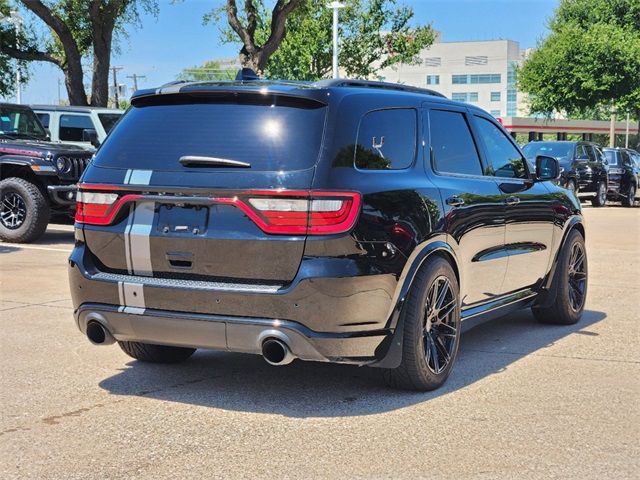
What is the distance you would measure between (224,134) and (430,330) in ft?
5.44

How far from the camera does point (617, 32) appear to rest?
39656 mm

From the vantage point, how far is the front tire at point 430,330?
16.9ft

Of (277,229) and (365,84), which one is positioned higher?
(365,84)

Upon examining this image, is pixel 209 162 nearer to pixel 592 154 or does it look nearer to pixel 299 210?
pixel 299 210

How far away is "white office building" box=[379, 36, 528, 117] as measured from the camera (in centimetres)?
13825

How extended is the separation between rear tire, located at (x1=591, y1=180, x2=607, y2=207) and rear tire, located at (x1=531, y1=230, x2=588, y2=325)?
63.9 ft

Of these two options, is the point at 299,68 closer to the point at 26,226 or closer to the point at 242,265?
the point at 26,226

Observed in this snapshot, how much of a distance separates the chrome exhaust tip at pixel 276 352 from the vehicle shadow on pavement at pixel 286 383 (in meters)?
0.36

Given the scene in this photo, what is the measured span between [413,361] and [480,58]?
458 ft

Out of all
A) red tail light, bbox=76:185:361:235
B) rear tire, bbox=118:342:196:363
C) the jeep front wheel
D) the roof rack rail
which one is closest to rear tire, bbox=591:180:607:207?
the jeep front wheel

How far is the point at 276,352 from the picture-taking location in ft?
15.7

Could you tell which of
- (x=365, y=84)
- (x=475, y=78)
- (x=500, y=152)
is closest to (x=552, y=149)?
(x=500, y=152)

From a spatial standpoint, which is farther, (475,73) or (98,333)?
(475,73)

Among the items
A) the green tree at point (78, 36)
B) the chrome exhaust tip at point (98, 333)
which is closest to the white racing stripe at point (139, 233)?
the chrome exhaust tip at point (98, 333)
